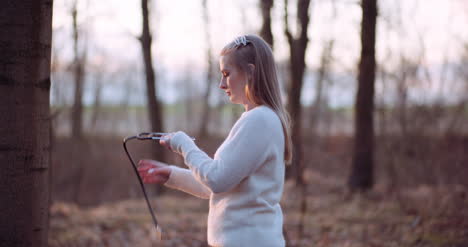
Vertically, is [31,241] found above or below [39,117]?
below

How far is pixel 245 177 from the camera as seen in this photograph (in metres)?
1.98

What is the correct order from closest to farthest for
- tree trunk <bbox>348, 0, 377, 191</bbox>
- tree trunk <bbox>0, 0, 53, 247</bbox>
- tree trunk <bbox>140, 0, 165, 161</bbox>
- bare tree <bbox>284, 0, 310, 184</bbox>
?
tree trunk <bbox>0, 0, 53, 247</bbox> < bare tree <bbox>284, 0, 310, 184</bbox> < tree trunk <bbox>348, 0, 377, 191</bbox> < tree trunk <bbox>140, 0, 165, 161</bbox>

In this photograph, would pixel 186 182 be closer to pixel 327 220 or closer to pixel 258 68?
pixel 258 68

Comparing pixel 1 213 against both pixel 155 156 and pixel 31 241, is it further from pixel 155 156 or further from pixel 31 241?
pixel 155 156

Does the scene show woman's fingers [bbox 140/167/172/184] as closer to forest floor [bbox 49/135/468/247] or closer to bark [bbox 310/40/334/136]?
forest floor [bbox 49/135/468/247]

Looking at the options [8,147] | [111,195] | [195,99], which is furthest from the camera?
[195,99]

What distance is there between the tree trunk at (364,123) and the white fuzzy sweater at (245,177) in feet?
23.3

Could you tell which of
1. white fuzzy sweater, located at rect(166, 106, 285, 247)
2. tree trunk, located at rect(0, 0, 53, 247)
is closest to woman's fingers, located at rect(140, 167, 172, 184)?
white fuzzy sweater, located at rect(166, 106, 285, 247)

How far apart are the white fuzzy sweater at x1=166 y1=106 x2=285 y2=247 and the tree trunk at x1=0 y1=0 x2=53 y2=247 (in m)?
0.79

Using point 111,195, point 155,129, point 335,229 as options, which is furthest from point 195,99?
point 335,229

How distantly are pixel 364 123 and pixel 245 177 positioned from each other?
26.5ft

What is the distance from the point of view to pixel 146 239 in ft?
20.1

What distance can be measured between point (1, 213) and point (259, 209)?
50.0 inches

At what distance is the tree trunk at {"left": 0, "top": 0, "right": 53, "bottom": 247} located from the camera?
87.2 inches
